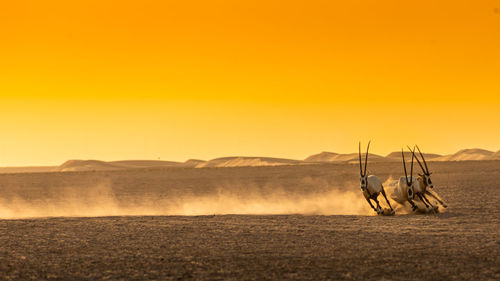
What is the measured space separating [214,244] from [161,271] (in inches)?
165

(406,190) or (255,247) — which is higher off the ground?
(406,190)

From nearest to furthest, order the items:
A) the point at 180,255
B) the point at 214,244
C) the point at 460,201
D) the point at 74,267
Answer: the point at 74,267
the point at 180,255
the point at 214,244
the point at 460,201

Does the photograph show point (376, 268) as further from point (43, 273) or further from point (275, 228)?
point (275, 228)

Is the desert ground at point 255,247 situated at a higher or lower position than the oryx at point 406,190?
lower

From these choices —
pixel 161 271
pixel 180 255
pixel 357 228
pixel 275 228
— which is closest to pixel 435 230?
pixel 357 228

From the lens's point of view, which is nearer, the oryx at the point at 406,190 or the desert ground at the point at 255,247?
the desert ground at the point at 255,247

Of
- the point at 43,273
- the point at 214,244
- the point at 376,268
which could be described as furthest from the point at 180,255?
the point at 376,268

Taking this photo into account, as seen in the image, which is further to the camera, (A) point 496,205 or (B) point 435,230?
(A) point 496,205

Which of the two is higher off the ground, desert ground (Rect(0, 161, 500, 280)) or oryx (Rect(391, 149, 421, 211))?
oryx (Rect(391, 149, 421, 211))

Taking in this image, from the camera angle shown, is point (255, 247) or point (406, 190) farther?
point (406, 190)

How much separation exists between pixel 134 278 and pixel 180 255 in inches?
118

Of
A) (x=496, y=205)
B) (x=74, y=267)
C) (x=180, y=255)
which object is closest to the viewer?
(x=74, y=267)

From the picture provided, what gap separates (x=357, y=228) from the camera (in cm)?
2188

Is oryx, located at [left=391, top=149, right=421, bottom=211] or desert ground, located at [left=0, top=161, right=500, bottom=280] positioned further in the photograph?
oryx, located at [left=391, top=149, right=421, bottom=211]
